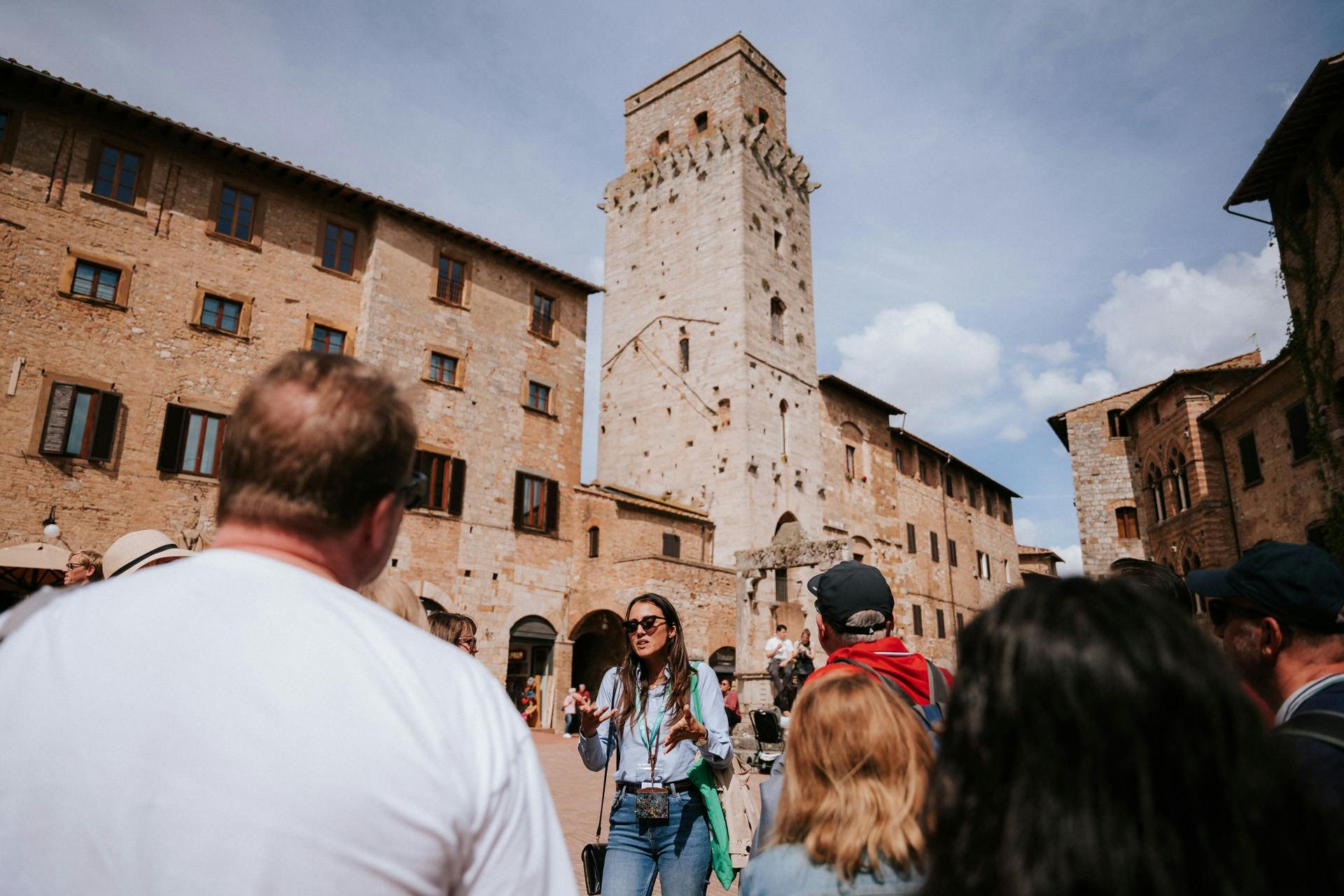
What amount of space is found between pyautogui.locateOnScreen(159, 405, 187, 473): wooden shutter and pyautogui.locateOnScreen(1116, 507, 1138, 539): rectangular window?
30.0 meters

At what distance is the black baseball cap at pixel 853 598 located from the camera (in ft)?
10.6

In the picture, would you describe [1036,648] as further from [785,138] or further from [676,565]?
[785,138]

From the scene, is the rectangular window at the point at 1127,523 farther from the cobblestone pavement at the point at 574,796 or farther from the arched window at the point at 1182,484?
the cobblestone pavement at the point at 574,796

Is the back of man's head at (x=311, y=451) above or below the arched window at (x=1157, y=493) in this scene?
below

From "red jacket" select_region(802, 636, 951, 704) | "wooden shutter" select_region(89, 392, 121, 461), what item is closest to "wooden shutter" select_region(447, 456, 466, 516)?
"wooden shutter" select_region(89, 392, 121, 461)

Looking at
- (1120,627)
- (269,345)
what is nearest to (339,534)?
(1120,627)

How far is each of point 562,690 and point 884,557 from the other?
666 inches

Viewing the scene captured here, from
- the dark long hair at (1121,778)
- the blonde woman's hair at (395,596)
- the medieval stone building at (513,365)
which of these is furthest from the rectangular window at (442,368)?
the dark long hair at (1121,778)

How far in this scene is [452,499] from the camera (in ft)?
68.0

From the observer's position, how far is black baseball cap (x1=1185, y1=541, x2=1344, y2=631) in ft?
8.27

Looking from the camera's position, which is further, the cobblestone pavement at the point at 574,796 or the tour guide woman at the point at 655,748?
the cobblestone pavement at the point at 574,796

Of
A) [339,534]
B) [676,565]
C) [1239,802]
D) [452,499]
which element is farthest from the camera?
[676,565]

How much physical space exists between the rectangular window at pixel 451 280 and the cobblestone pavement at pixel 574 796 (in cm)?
1205

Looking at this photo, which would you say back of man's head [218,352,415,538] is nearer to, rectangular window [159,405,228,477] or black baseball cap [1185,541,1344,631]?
black baseball cap [1185,541,1344,631]
